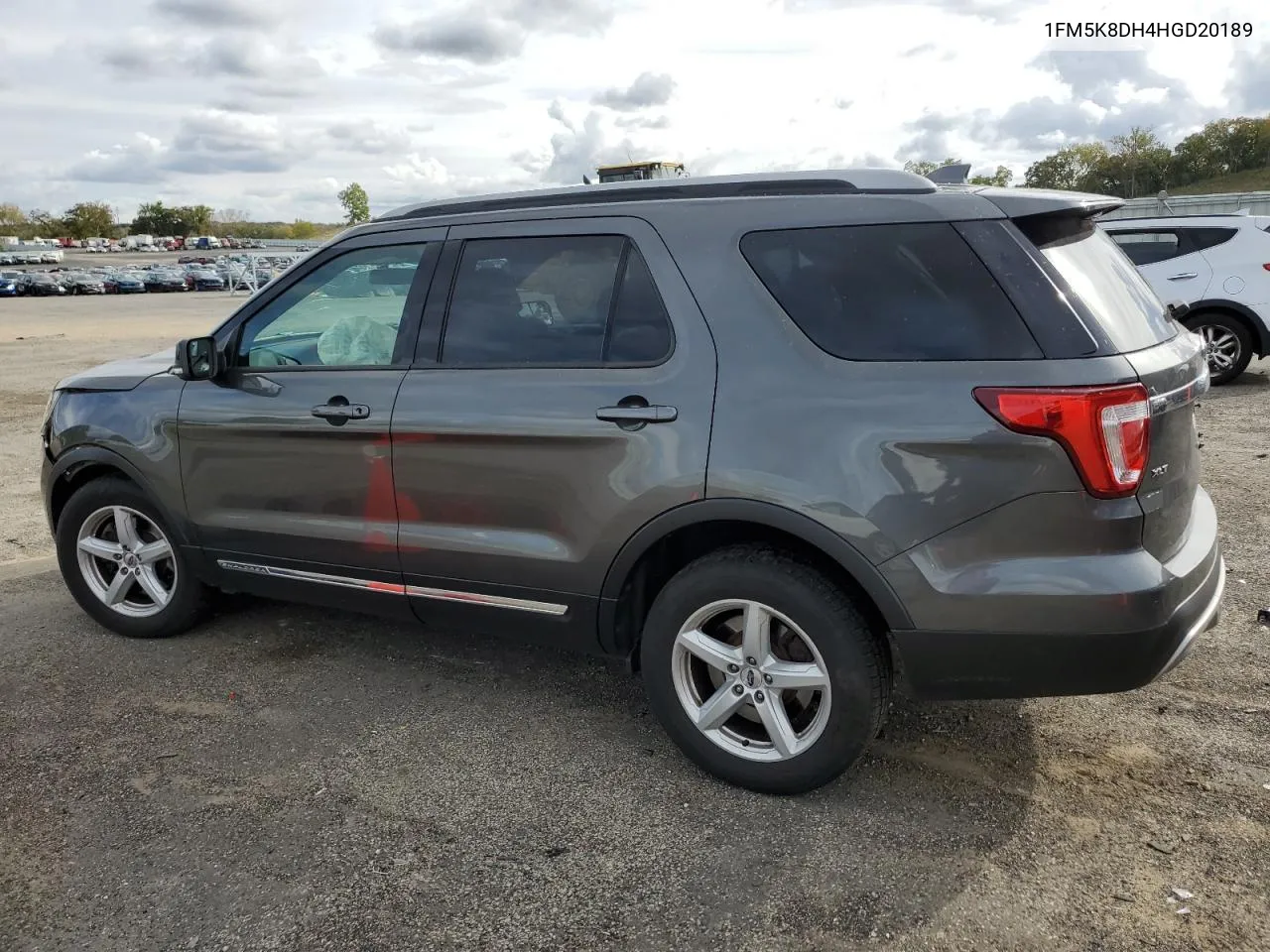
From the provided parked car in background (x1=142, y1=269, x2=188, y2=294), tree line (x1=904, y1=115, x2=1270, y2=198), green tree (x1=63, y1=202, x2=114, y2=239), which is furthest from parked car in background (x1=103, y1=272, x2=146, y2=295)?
green tree (x1=63, y1=202, x2=114, y2=239)

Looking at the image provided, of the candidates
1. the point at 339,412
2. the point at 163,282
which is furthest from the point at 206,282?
the point at 339,412

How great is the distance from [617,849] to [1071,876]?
1239mm

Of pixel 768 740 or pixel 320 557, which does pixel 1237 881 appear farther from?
pixel 320 557

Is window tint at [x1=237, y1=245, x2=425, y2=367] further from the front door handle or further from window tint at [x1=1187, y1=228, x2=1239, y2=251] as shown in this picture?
window tint at [x1=1187, y1=228, x2=1239, y2=251]

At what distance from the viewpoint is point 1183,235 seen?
10.7 meters

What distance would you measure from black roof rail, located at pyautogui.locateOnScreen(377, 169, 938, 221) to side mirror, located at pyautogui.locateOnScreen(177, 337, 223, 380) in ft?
3.29

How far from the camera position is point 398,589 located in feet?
12.6

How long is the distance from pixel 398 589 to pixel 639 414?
1.27 metres

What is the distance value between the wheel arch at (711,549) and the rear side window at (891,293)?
519 mm

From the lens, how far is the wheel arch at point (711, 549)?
2900mm

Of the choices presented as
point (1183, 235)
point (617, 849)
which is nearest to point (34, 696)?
point (617, 849)

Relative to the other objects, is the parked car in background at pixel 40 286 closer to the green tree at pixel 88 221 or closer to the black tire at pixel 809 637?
the black tire at pixel 809 637

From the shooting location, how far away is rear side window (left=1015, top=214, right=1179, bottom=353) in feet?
9.27

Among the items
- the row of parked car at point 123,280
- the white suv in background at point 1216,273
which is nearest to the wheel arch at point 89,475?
the white suv in background at point 1216,273
